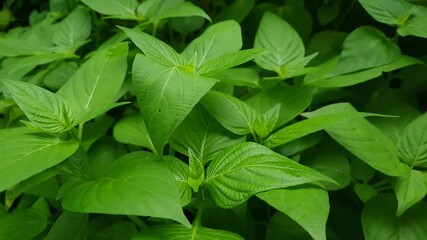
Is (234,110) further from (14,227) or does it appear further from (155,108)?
(14,227)

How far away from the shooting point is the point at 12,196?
75 centimetres

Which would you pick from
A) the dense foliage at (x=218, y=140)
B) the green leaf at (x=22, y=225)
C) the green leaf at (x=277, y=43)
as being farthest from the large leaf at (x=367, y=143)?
the green leaf at (x=22, y=225)

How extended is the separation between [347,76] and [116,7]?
1.84 ft

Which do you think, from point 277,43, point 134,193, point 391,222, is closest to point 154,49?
point 134,193

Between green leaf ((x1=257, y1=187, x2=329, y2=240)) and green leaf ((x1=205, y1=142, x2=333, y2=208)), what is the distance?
3 centimetres

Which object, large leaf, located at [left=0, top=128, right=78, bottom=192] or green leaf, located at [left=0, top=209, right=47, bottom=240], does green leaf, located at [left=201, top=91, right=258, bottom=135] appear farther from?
green leaf, located at [left=0, top=209, right=47, bottom=240]

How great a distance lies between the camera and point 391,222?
56 cm

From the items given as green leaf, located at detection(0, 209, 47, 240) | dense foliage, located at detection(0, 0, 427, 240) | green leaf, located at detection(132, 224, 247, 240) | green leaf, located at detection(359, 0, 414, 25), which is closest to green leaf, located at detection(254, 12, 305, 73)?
dense foliage, located at detection(0, 0, 427, 240)

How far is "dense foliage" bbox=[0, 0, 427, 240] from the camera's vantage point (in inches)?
18.9

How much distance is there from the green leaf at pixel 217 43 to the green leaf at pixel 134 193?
246mm

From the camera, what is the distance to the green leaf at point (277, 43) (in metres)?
0.78

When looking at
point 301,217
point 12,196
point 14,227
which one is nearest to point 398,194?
point 301,217

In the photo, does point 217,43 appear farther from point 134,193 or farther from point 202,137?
point 134,193

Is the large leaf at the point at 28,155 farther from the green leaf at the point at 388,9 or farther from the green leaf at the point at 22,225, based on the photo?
the green leaf at the point at 388,9
